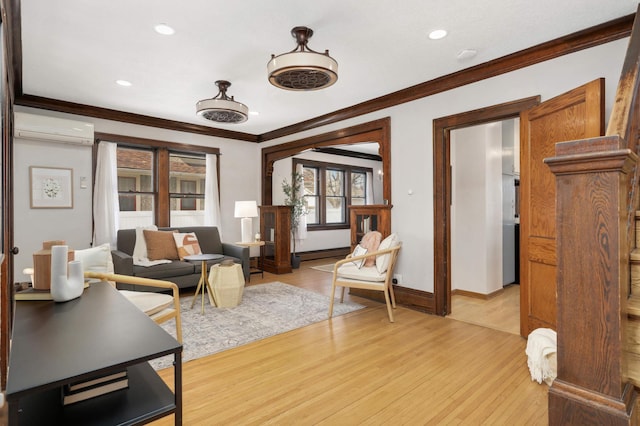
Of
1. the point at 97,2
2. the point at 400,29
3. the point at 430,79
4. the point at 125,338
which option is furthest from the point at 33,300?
the point at 430,79

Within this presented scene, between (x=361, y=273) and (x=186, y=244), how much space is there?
274 cm

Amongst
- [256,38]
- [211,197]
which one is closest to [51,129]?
[211,197]

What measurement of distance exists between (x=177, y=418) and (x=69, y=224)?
15.1 ft

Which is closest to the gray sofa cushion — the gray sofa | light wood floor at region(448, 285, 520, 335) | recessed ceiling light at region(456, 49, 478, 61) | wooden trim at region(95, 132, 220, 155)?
the gray sofa

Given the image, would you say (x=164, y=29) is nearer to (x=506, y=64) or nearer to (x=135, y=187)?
(x=506, y=64)

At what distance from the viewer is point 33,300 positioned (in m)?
1.72

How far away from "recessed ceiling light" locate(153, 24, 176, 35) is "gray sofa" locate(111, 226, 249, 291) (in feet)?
8.57

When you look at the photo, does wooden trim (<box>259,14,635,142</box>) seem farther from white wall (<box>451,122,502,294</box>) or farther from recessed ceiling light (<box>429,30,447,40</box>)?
white wall (<box>451,122,502,294</box>)

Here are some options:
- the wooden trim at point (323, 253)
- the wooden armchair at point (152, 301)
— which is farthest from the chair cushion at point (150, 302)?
the wooden trim at point (323, 253)

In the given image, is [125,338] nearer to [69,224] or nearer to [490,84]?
[490,84]

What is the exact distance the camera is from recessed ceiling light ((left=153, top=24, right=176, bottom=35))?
267cm

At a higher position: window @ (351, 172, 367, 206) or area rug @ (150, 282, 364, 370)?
window @ (351, 172, 367, 206)

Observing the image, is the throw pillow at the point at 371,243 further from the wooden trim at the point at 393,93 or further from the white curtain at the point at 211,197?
the white curtain at the point at 211,197

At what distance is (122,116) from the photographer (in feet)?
16.5
